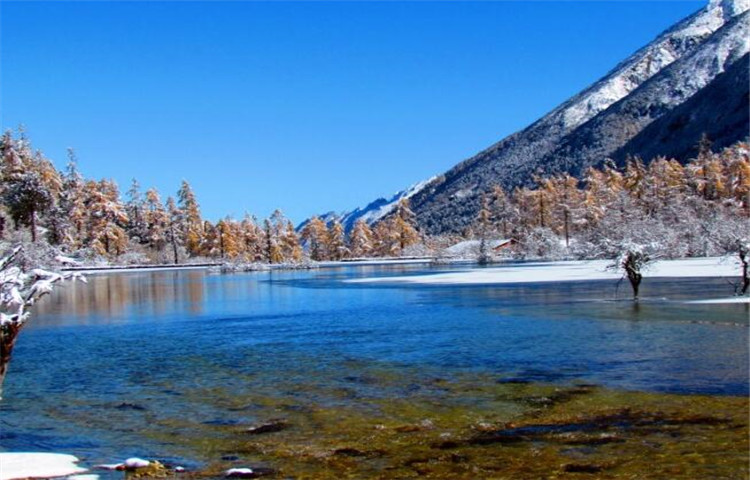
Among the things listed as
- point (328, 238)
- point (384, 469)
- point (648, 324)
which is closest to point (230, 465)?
point (384, 469)

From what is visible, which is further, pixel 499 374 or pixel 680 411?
pixel 499 374

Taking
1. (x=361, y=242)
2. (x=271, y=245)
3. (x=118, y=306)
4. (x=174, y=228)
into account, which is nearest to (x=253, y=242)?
(x=271, y=245)

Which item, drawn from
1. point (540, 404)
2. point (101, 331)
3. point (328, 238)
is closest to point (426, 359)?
point (540, 404)

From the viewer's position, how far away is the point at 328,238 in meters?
139

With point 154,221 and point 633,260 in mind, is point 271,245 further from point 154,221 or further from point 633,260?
point 633,260

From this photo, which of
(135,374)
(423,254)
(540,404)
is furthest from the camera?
(423,254)

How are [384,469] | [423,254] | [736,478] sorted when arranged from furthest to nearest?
[423,254] → [384,469] → [736,478]

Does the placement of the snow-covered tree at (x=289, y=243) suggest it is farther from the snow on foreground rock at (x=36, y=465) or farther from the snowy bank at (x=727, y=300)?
the snow on foreground rock at (x=36, y=465)

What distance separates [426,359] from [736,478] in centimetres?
1127

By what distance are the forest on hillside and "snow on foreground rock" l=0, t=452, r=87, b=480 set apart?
2446 inches

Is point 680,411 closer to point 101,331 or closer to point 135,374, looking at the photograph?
point 135,374

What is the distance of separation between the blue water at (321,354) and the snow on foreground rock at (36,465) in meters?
0.56

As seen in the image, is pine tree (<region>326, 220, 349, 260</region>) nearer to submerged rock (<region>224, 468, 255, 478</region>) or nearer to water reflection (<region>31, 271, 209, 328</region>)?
water reflection (<region>31, 271, 209, 328</region>)

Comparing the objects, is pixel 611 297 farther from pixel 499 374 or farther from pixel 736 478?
pixel 736 478
